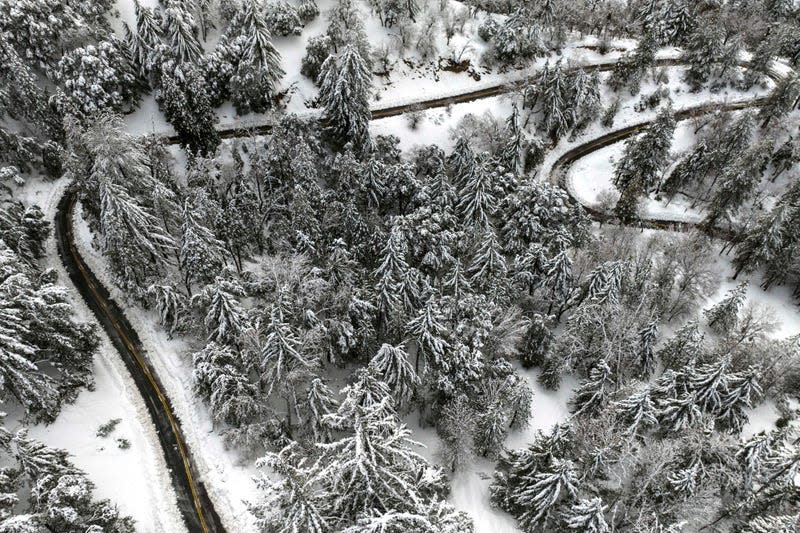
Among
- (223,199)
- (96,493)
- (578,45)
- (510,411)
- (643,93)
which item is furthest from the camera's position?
(578,45)

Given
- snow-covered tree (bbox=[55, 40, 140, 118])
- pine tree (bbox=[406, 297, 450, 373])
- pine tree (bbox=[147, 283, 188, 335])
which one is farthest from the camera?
snow-covered tree (bbox=[55, 40, 140, 118])

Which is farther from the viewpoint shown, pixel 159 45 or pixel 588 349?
pixel 159 45

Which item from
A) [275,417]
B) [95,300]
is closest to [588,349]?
[275,417]

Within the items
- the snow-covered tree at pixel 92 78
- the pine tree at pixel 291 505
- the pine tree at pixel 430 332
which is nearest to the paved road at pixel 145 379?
the snow-covered tree at pixel 92 78

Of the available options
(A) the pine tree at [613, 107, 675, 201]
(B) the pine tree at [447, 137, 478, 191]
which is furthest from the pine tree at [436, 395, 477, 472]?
(A) the pine tree at [613, 107, 675, 201]

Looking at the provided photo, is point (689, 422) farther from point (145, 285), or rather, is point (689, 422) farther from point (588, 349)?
point (145, 285)

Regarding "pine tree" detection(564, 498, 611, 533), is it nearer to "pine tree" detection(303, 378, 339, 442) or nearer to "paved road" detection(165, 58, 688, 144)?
"pine tree" detection(303, 378, 339, 442)
